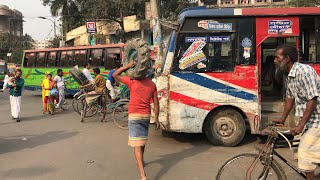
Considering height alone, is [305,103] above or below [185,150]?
above

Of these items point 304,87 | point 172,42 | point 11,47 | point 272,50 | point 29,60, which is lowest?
point 304,87

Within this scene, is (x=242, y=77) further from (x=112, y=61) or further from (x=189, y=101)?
(x=112, y=61)

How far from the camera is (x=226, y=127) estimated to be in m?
7.22

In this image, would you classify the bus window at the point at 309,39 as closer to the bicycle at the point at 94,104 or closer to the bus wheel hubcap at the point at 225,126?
the bus wheel hubcap at the point at 225,126

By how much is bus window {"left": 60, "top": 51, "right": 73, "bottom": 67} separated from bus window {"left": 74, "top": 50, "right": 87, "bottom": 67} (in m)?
0.34

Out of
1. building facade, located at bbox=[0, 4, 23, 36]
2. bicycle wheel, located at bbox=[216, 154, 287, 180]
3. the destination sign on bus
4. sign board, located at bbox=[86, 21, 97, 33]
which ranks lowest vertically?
bicycle wheel, located at bbox=[216, 154, 287, 180]

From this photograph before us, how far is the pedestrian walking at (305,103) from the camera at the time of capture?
12.2 feet

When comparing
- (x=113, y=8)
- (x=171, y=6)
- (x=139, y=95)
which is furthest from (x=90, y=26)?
(x=139, y=95)

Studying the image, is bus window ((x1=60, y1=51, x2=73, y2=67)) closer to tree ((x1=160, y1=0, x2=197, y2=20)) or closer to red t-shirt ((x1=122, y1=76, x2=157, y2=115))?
red t-shirt ((x1=122, y1=76, x2=157, y2=115))

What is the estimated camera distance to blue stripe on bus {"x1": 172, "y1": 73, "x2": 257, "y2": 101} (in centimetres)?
707

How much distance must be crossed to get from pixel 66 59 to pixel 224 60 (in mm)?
13132

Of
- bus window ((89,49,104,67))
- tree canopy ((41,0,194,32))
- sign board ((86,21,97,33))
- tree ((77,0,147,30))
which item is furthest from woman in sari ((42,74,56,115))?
tree ((77,0,147,30))

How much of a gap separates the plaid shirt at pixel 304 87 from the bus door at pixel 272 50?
2.75 metres

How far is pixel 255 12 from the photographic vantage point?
7.07 meters
